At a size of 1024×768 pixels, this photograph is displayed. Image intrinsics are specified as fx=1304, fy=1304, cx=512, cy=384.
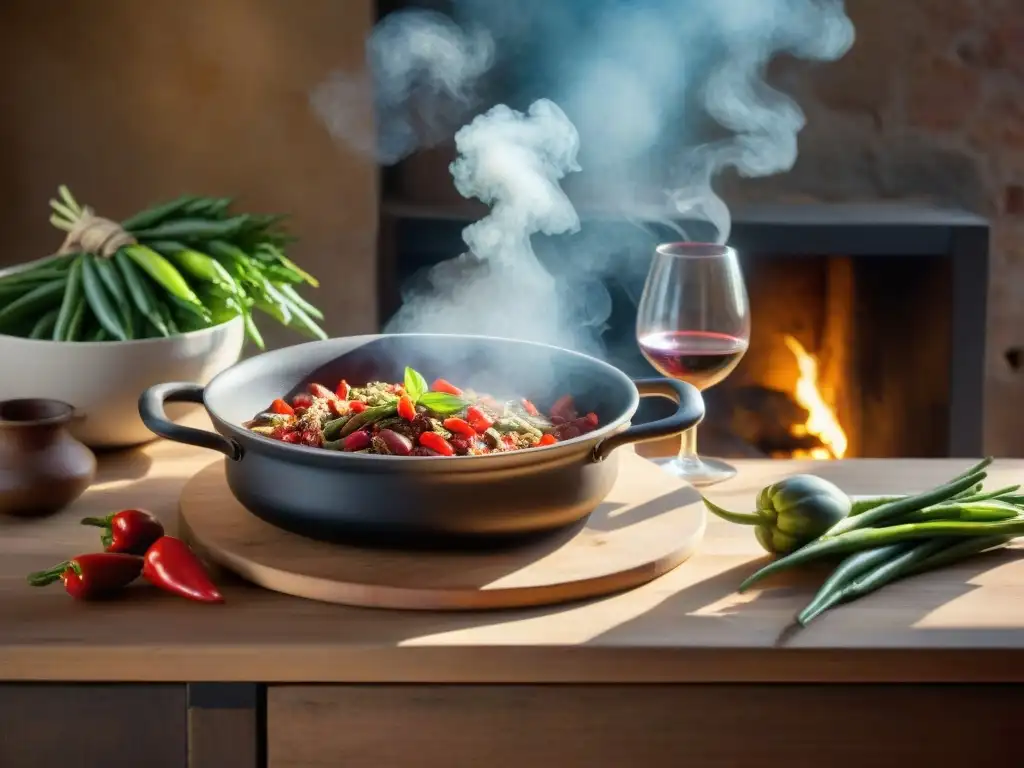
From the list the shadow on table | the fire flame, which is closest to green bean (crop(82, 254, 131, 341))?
the shadow on table

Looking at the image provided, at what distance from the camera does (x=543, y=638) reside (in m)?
1.20

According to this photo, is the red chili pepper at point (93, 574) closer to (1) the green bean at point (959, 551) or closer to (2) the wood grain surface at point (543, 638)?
(2) the wood grain surface at point (543, 638)

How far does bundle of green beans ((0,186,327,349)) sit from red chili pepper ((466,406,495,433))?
1.82ft

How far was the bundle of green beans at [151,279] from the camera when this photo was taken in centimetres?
180

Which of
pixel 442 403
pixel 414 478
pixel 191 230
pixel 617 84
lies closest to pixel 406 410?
pixel 442 403

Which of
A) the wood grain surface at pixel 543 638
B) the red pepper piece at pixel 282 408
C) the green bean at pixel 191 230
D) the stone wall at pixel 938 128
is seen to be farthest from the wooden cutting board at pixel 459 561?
the stone wall at pixel 938 128

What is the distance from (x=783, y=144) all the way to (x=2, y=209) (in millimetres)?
1868

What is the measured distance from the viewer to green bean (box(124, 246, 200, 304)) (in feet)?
6.02

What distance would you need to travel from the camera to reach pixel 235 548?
1.33 meters

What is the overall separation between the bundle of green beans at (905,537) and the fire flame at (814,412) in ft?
6.28

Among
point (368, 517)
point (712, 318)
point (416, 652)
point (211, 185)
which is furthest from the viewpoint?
point (211, 185)

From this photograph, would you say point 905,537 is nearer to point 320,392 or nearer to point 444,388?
A: point 444,388

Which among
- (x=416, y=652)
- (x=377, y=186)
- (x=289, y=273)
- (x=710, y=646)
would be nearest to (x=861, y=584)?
(x=710, y=646)

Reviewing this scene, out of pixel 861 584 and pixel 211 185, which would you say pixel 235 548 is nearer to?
pixel 861 584
